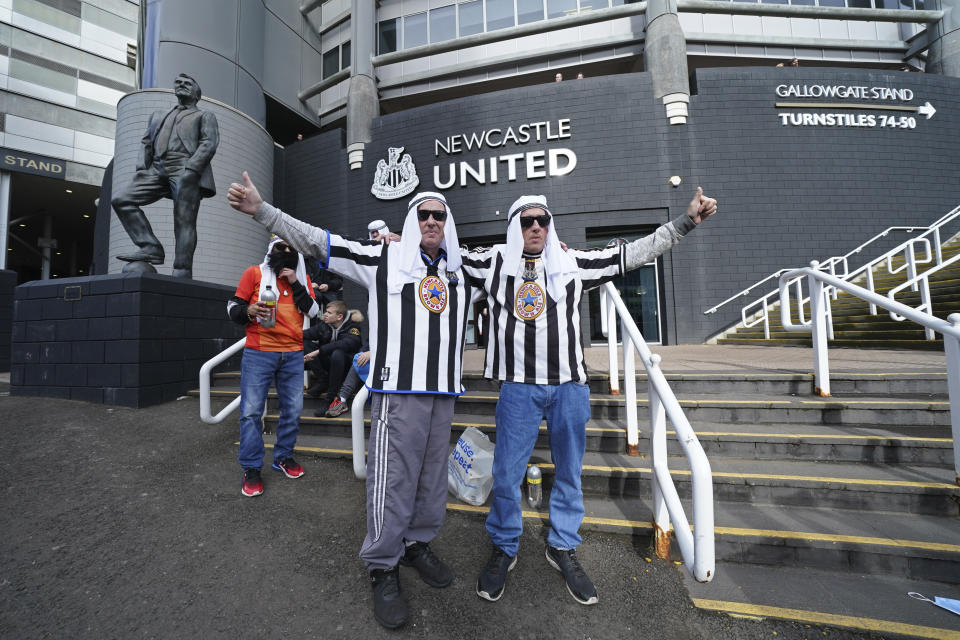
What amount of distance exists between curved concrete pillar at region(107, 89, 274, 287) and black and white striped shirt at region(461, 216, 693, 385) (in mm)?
9345

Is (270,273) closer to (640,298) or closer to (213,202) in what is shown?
(640,298)

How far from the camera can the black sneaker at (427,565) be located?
2008 mm

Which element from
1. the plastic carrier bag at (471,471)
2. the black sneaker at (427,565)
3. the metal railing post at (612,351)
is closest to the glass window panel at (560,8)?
the metal railing post at (612,351)

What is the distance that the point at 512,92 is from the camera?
976 centimetres

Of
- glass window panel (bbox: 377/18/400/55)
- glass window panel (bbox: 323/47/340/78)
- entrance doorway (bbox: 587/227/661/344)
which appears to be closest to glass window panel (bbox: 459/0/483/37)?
glass window panel (bbox: 377/18/400/55)

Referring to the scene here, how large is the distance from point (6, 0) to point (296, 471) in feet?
79.1

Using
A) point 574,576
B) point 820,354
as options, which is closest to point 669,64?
point 820,354

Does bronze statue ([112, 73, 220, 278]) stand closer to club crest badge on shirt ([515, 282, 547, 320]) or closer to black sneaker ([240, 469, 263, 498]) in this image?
black sneaker ([240, 469, 263, 498])

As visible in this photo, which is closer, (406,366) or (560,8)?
(406,366)

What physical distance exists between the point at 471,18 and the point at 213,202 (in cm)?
897

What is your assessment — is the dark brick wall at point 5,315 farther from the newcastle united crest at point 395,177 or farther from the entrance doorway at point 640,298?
the entrance doorway at point 640,298

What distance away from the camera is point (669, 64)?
9133 millimetres

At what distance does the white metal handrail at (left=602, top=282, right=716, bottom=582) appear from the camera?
168 centimetres

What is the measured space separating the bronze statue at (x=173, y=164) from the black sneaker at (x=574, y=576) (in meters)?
5.78
